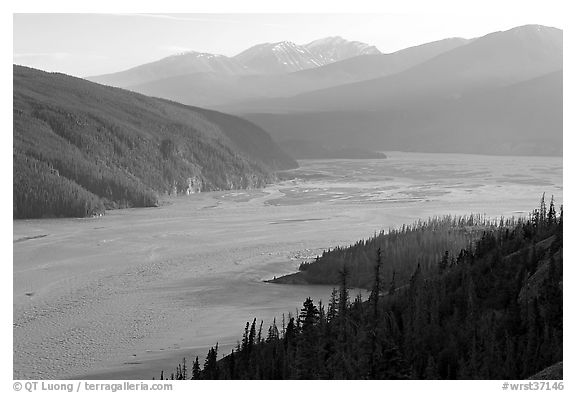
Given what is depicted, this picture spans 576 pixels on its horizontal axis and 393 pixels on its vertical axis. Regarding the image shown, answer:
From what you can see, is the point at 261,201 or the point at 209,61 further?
the point at 209,61

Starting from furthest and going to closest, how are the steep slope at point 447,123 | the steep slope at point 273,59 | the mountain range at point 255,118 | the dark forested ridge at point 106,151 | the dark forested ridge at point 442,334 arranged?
the steep slope at point 273,59 < the steep slope at point 447,123 < the mountain range at point 255,118 < the dark forested ridge at point 106,151 < the dark forested ridge at point 442,334

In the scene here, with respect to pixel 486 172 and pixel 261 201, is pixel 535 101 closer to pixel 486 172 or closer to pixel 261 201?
pixel 486 172

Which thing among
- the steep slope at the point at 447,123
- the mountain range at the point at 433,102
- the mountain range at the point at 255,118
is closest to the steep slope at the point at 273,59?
the mountain range at the point at 255,118

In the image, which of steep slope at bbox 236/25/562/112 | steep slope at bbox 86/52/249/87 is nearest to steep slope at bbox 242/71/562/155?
steep slope at bbox 236/25/562/112

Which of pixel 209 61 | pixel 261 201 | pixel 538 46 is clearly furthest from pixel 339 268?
pixel 209 61

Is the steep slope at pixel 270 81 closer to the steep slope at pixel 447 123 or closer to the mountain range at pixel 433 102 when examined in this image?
the mountain range at pixel 433 102

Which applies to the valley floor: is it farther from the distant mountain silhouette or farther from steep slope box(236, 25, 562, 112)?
the distant mountain silhouette
